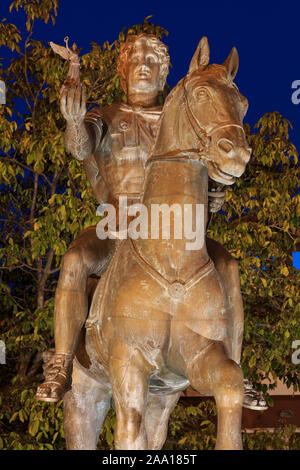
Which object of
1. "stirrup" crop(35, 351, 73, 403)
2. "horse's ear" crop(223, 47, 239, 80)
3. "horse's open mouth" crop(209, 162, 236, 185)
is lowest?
"stirrup" crop(35, 351, 73, 403)

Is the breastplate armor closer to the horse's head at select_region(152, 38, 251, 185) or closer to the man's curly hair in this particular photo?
the man's curly hair

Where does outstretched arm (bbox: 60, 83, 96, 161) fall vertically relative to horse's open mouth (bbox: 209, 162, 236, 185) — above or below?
above

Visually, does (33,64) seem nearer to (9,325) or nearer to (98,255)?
(9,325)

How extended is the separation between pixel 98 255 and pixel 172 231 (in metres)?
0.64

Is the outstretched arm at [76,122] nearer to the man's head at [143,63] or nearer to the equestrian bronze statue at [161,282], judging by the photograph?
the equestrian bronze statue at [161,282]

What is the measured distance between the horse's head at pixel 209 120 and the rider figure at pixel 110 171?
1.33 feet

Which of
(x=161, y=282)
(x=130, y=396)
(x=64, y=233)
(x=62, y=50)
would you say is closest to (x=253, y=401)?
(x=130, y=396)

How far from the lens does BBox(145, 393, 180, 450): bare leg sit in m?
4.90

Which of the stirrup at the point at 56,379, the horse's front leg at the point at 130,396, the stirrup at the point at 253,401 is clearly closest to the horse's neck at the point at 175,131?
the horse's front leg at the point at 130,396

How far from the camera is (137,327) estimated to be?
163 inches

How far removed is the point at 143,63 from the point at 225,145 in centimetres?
123

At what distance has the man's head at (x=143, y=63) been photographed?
4.95m

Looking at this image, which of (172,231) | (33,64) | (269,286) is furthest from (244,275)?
(172,231)

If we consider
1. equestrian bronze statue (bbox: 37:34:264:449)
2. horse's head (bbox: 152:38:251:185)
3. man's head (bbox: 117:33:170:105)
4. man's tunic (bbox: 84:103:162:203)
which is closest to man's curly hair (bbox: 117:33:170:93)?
man's head (bbox: 117:33:170:105)
